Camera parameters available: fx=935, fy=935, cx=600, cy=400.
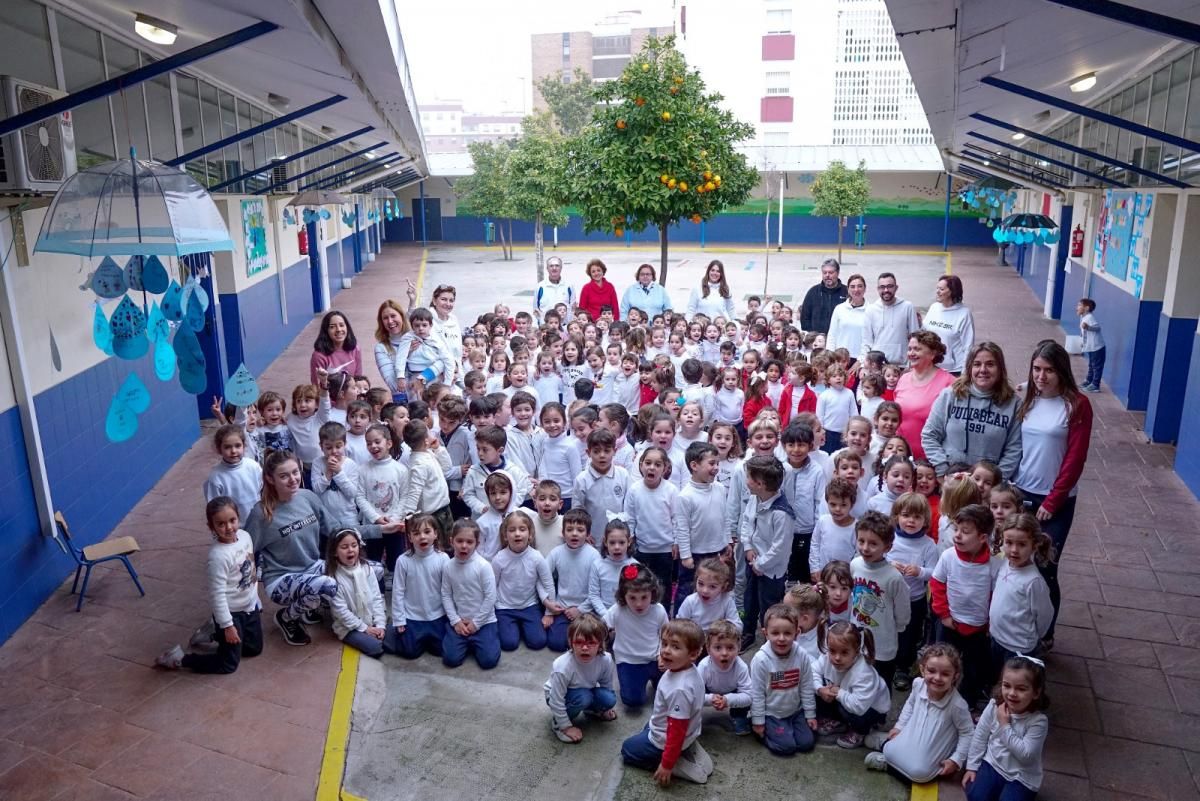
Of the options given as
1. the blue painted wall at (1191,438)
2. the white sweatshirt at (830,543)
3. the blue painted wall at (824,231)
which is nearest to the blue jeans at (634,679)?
the white sweatshirt at (830,543)

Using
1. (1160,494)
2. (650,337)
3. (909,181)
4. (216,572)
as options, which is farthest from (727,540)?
(909,181)

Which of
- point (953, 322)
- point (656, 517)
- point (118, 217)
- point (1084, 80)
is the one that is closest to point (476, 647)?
point (656, 517)

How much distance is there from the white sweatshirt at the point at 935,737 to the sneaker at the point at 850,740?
11.9 inches

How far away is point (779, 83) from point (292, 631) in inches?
1762

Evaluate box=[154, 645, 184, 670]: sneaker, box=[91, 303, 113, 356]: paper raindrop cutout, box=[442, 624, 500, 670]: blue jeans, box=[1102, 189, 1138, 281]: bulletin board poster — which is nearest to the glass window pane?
box=[91, 303, 113, 356]: paper raindrop cutout

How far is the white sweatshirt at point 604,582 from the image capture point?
17.5 feet

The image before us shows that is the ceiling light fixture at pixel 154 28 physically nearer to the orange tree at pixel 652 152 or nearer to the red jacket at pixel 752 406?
the red jacket at pixel 752 406

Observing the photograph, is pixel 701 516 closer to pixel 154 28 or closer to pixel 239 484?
pixel 239 484

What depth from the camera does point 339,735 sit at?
4.74 metres

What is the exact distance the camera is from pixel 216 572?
16.9ft

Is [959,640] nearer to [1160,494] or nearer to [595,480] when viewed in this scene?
[595,480]

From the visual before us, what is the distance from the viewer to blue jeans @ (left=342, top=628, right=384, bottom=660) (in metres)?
5.53

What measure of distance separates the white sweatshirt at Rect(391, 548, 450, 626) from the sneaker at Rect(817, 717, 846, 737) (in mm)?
2265

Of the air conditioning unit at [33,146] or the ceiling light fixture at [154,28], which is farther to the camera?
the ceiling light fixture at [154,28]
